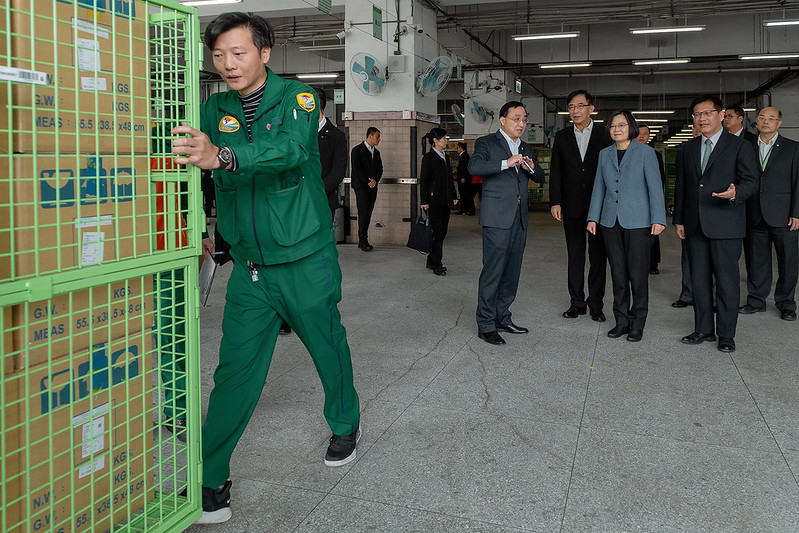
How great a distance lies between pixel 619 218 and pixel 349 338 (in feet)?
6.14

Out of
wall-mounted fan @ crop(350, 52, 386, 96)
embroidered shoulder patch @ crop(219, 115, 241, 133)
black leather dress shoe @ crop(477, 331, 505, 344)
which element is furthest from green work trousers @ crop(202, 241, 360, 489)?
wall-mounted fan @ crop(350, 52, 386, 96)

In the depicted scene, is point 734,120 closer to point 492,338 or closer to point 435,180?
point 435,180

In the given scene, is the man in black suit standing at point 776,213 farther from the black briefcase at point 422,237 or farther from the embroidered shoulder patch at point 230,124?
the embroidered shoulder patch at point 230,124

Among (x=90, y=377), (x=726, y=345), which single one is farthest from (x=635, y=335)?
(x=90, y=377)

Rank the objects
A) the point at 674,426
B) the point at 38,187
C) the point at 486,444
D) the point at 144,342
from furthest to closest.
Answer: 1. the point at 674,426
2. the point at 486,444
3. the point at 144,342
4. the point at 38,187

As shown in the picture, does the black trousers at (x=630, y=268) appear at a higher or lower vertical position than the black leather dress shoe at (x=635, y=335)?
higher

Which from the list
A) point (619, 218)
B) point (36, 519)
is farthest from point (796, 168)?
point (36, 519)

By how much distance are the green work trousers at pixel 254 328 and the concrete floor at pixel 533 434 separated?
0.79 feet

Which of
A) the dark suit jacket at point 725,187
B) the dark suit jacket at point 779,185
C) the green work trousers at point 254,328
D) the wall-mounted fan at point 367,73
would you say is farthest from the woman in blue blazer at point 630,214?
the wall-mounted fan at point 367,73

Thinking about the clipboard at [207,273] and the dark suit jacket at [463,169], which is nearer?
the clipboard at [207,273]

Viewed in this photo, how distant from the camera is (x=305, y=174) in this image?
7.35ft

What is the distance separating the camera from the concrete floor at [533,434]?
2234 millimetres

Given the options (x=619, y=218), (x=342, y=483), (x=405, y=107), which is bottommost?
(x=342, y=483)

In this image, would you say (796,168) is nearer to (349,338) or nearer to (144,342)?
(349,338)
